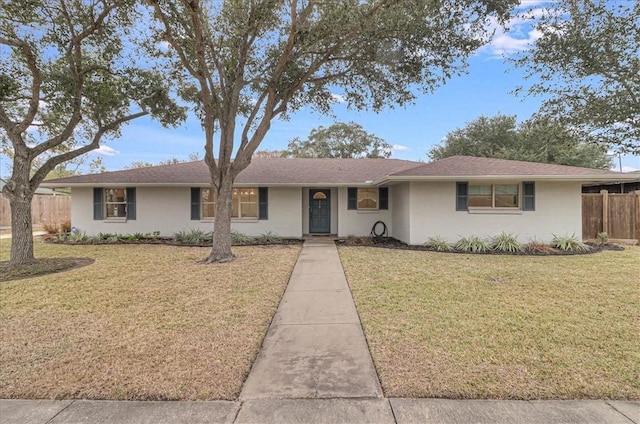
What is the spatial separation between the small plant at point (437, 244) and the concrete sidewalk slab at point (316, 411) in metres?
8.80

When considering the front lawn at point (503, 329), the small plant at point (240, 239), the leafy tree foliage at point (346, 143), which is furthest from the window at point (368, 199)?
the leafy tree foliage at point (346, 143)

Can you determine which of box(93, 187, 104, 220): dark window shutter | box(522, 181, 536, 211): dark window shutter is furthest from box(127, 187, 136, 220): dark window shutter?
box(522, 181, 536, 211): dark window shutter

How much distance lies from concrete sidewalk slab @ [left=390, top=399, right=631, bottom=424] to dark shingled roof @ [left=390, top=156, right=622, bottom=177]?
8.33 m

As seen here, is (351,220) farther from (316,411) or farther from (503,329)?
(316,411)

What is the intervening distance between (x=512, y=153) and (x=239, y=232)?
2159 cm

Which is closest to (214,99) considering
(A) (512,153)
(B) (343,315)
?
(B) (343,315)

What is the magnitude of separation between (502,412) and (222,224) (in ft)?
25.6

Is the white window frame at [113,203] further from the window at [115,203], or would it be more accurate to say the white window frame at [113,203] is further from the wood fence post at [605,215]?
the wood fence post at [605,215]

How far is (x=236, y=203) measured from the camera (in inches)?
546

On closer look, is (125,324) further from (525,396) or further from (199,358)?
(525,396)

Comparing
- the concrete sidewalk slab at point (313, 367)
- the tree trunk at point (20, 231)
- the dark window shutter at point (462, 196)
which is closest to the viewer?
the concrete sidewalk slab at point (313, 367)

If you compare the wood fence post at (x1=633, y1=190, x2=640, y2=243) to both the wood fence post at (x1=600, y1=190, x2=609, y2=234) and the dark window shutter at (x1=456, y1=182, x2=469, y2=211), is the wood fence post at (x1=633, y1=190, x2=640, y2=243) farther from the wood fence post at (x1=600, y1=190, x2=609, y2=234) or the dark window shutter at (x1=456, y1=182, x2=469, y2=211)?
the dark window shutter at (x1=456, y1=182, x2=469, y2=211)

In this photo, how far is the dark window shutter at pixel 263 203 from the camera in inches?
530

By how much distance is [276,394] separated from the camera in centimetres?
281
